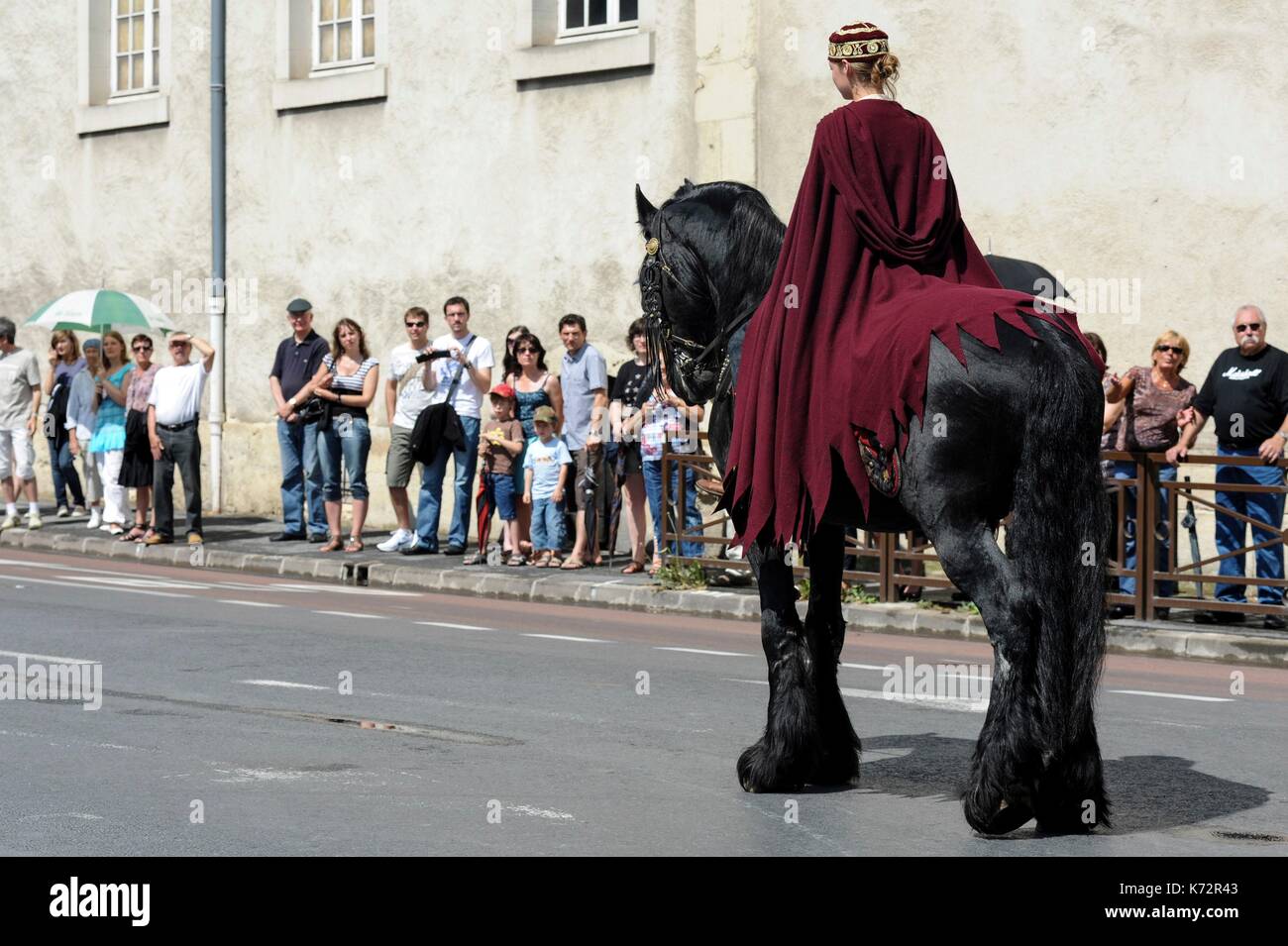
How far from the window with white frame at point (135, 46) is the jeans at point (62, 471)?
507cm

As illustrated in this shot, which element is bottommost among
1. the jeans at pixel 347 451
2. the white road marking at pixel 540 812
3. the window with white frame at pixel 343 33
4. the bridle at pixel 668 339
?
the white road marking at pixel 540 812

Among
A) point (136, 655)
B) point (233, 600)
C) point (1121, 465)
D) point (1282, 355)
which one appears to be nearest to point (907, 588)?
point (1121, 465)

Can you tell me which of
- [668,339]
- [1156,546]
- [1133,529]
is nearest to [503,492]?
[1133,529]

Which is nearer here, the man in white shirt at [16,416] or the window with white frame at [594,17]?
the window with white frame at [594,17]

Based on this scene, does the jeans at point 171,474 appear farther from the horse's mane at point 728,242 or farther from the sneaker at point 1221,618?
the horse's mane at point 728,242

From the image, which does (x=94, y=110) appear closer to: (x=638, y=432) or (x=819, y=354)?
(x=638, y=432)

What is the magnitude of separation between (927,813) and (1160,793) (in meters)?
1.11

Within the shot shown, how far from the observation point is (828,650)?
8172mm

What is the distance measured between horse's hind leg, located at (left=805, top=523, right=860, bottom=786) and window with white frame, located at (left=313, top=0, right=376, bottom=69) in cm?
1687

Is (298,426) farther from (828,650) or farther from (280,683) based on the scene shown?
(828,650)

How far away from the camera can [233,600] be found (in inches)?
639

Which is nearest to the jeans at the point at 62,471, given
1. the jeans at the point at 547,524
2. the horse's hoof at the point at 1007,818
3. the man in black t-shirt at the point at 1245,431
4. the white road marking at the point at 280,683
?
the jeans at the point at 547,524

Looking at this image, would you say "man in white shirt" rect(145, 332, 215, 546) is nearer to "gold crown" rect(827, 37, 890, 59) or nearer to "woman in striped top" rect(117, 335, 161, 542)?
"woman in striped top" rect(117, 335, 161, 542)

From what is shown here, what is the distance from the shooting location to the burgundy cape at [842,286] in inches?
298
